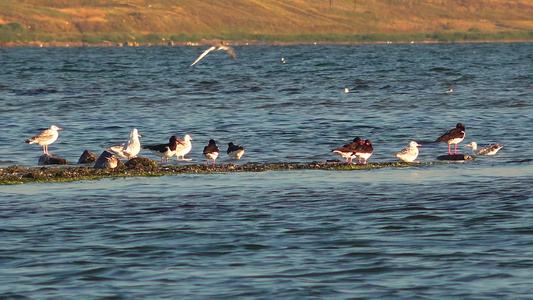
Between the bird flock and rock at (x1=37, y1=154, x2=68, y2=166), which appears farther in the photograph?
rock at (x1=37, y1=154, x2=68, y2=166)

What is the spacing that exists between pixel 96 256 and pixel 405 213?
18.6ft

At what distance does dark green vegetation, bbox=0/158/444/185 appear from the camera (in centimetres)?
2088

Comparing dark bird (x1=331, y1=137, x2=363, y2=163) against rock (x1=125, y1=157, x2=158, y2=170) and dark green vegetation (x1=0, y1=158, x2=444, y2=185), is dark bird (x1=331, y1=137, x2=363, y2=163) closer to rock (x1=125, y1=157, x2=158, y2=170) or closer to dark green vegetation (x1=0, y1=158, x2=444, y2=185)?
dark green vegetation (x1=0, y1=158, x2=444, y2=185)

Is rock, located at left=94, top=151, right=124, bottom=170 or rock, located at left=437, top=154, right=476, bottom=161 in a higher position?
rock, located at left=94, top=151, right=124, bottom=170

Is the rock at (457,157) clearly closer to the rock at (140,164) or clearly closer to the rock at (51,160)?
the rock at (140,164)

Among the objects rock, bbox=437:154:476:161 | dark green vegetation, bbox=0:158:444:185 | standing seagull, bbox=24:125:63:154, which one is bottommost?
dark green vegetation, bbox=0:158:444:185

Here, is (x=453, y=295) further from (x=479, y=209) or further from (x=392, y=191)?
(x=392, y=191)

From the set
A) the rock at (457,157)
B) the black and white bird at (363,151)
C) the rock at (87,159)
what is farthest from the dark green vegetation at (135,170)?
the rock at (457,157)

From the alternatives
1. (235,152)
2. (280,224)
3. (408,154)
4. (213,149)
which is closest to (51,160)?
(213,149)

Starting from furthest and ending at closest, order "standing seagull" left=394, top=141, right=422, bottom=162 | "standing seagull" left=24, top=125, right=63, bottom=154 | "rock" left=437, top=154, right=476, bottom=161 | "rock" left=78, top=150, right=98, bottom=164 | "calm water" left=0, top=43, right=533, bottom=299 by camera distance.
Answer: "standing seagull" left=24, top=125, right=63, bottom=154, "rock" left=437, top=154, right=476, bottom=161, "rock" left=78, top=150, right=98, bottom=164, "standing seagull" left=394, top=141, right=422, bottom=162, "calm water" left=0, top=43, right=533, bottom=299

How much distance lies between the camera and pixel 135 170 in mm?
22219

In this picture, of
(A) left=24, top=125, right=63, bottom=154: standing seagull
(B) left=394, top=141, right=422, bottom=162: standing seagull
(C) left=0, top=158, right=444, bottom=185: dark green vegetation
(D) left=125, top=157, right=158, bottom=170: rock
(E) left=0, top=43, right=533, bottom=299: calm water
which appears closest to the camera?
(E) left=0, top=43, right=533, bottom=299: calm water

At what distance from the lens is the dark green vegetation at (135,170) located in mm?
20875

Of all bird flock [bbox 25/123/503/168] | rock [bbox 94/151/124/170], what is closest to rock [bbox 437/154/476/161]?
bird flock [bbox 25/123/503/168]
